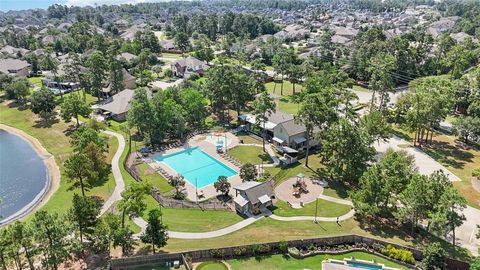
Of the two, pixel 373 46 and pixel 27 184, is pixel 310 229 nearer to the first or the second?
pixel 27 184

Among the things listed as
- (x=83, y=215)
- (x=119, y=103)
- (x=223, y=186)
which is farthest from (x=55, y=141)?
(x=223, y=186)

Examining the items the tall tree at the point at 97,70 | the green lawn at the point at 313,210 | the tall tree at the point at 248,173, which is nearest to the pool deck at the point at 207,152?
the tall tree at the point at 248,173

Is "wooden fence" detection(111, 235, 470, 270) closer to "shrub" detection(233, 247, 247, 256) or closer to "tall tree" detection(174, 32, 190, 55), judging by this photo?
"shrub" detection(233, 247, 247, 256)

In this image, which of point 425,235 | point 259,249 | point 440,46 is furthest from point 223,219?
point 440,46

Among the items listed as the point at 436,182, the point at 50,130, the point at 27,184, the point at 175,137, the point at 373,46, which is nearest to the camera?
the point at 436,182

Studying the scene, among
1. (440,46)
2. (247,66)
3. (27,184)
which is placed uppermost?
(440,46)

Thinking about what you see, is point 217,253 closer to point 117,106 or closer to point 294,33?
point 117,106

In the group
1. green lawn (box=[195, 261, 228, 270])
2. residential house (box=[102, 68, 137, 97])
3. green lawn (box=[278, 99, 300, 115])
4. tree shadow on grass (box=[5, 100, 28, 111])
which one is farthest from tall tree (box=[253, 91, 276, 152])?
tree shadow on grass (box=[5, 100, 28, 111])

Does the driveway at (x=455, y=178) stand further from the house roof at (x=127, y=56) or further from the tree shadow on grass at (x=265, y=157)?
the house roof at (x=127, y=56)
